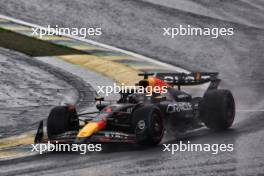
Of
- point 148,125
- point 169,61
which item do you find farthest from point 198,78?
point 169,61

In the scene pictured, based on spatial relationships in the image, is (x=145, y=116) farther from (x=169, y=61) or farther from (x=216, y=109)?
(x=169, y=61)

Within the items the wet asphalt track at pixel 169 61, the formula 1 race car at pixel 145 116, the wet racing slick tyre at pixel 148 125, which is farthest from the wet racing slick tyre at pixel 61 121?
the wet racing slick tyre at pixel 148 125

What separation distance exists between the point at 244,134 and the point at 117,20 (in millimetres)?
13022

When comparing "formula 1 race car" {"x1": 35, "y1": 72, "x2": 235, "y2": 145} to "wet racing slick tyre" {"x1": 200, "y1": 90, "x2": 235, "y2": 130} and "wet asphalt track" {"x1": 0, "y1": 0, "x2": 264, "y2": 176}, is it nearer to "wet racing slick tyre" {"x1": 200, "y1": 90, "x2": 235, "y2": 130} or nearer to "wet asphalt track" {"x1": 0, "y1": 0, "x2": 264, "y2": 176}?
"wet racing slick tyre" {"x1": 200, "y1": 90, "x2": 235, "y2": 130}

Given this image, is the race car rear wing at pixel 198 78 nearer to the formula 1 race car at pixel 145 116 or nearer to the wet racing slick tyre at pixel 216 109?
the formula 1 race car at pixel 145 116

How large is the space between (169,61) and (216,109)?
8475 mm

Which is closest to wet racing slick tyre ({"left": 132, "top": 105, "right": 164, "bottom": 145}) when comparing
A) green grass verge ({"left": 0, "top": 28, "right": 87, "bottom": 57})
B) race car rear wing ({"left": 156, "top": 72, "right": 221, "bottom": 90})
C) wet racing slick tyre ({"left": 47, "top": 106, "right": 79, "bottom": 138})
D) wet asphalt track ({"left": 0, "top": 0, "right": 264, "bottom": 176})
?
wet asphalt track ({"left": 0, "top": 0, "right": 264, "bottom": 176})

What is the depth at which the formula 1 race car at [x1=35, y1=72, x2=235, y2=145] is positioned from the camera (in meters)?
10.9

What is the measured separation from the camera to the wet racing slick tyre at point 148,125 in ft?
35.7

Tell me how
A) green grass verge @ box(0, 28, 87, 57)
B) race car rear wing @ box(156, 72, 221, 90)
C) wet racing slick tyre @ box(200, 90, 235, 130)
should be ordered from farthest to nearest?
green grass verge @ box(0, 28, 87, 57) < race car rear wing @ box(156, 72, 221, 90) < wet racing slick tyre @ box(200, 90, 235, 130)

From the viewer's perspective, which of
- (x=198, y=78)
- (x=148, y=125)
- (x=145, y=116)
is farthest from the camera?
(x=198, y=78)

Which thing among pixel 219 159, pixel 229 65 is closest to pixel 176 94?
pixel 219 159

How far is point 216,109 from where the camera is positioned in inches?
493

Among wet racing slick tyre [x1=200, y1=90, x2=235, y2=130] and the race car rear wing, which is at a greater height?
the race car rear wing
